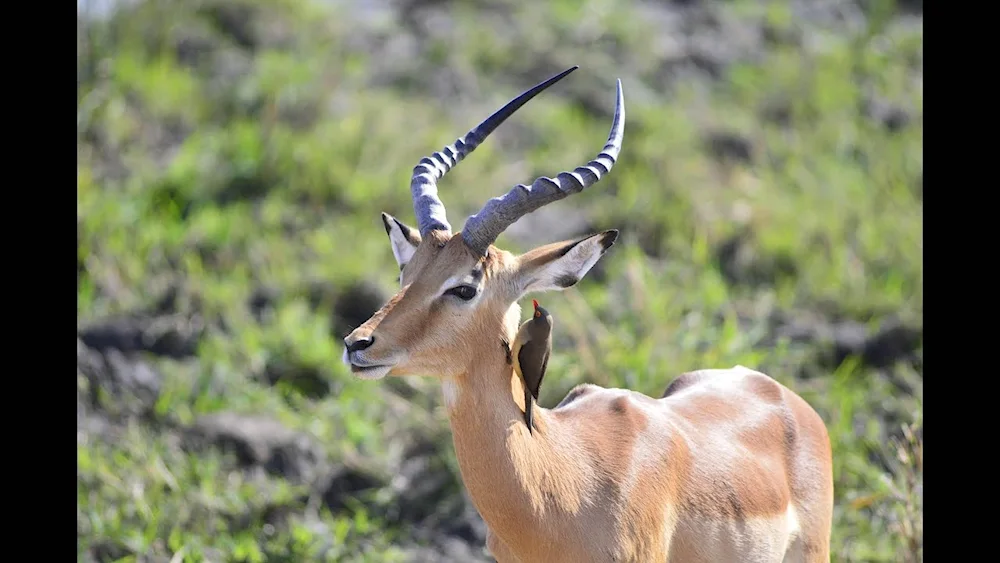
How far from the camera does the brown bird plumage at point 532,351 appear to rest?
427 cm

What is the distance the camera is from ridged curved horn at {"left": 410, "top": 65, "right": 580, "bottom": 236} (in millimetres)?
4496

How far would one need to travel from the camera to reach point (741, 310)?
29.7 feet

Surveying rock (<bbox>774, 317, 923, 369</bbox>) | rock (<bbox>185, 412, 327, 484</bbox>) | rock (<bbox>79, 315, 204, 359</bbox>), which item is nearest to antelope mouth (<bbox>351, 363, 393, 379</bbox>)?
rock (<bbox>185, 412, 327, 484</bbox>)

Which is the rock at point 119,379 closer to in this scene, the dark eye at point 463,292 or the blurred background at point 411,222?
the blurred background at point 411,222

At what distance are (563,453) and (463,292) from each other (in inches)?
27.3

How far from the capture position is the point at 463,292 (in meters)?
4.25

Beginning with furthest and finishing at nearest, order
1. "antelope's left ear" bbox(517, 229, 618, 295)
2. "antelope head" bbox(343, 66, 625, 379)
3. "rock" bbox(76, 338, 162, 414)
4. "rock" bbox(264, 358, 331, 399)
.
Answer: "rock" bbox(264, 358, 331, 399), "rock" bbox(76, 338, 162, 414), "antelope's left ear" bbox(517, 229, 618, 295), "antelope head" bbox(343, 66, 625, 379)

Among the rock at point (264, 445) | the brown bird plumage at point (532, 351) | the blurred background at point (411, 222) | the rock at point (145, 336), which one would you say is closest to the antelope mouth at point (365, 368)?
Answer: the brown bird plumage at point (532, 351)

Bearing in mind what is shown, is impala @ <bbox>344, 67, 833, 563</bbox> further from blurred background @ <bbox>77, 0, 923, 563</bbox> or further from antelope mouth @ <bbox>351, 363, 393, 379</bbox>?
blurred background @ <bbox>77, 0, 923, 563</bbox>

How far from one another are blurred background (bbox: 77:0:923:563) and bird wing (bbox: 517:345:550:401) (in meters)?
2.49

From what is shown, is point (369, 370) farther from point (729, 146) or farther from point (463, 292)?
point (729, 146)

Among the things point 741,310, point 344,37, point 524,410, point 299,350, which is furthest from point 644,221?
point 524,410

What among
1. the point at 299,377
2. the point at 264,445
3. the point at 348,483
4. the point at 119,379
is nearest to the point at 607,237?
the point at 348,483
